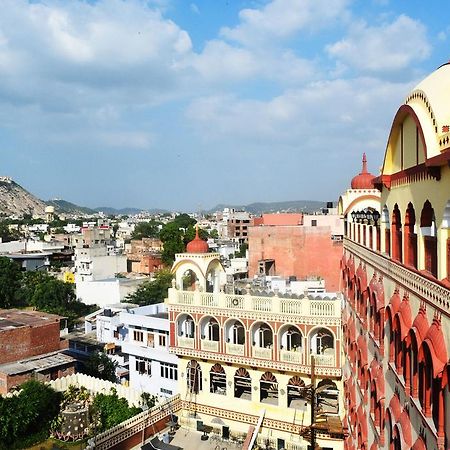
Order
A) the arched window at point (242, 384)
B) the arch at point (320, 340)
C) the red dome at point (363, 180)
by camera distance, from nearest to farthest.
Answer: the red dome at point (363, 180)
the arch at point (320, 340)
the arched window at point (242, 384)

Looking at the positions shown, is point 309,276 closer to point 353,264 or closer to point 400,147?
point 353,264

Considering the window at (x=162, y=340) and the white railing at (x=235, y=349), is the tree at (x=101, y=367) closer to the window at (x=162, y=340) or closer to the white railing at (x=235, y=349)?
the window at (x=162, y=340)

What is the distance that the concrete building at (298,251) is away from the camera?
3891cm

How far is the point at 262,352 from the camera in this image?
74.9 ft

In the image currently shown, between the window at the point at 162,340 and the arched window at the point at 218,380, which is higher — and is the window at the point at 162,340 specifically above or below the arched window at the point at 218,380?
above

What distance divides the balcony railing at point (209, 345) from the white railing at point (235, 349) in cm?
60

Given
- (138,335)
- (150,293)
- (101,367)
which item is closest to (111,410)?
(138,335)

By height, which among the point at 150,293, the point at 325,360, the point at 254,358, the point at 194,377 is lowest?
the point at 194,377

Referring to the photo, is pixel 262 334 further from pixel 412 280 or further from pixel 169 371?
pixel 412 280

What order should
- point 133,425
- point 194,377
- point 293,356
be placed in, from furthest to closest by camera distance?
point 194,377
point 133,425
point 293,356

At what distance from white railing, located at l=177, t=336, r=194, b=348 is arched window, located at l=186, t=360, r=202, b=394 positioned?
38.2 inches

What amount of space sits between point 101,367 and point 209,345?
12.8 metres

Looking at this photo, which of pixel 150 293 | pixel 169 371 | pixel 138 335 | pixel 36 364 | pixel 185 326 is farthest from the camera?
pixel 150 293

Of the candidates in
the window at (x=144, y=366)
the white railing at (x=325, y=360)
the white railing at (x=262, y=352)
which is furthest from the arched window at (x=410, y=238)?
the window at (x=144, y=366)
